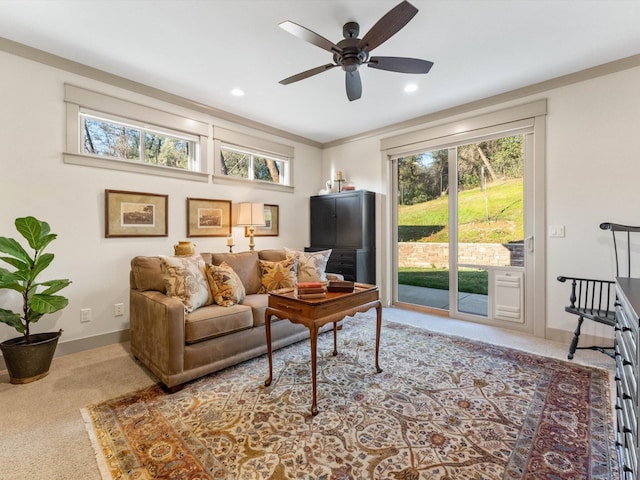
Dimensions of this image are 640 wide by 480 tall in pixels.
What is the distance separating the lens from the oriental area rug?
142 cm

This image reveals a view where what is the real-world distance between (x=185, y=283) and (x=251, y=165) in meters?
2.47

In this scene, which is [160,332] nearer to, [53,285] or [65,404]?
[65,404]


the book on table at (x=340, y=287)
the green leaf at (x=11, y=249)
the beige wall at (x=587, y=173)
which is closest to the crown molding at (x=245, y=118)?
the beige wall at (x=587, y=173)

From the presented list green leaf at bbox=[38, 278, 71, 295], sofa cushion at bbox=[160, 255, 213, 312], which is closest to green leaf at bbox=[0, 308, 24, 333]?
green leaf at bbox=[38, 278, 71, 295]

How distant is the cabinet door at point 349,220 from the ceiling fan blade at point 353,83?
1912 mm

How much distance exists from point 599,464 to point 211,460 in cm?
188

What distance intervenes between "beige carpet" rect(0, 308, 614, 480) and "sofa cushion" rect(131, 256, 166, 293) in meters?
0.68

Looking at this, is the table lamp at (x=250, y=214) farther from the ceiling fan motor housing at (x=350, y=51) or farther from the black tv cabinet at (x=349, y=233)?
the ceiling fan motor housing at (x=350, y=51)

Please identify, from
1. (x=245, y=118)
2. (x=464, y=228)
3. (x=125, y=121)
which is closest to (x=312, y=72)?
(x=245, y=118)

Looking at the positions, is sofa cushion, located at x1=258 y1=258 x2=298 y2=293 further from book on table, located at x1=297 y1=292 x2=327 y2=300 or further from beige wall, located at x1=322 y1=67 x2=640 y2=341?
beige wall, located at x1=322 y1=67 x2=640 y2=341

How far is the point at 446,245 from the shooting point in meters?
4.04

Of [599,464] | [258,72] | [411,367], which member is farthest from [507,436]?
[258,72]

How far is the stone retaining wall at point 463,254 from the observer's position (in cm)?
353

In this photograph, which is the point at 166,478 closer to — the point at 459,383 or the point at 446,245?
the point at 459,383
